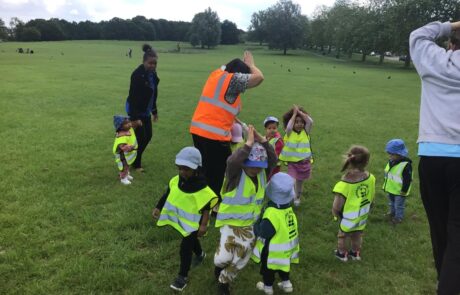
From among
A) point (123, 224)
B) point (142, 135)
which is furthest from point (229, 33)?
point (123, 224)

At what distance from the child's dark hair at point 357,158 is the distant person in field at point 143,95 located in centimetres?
432

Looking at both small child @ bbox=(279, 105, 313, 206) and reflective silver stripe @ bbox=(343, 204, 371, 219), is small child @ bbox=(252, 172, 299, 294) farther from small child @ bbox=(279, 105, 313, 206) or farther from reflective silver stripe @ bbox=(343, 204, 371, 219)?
small child @ bbox=(279, 105, 313, 206)

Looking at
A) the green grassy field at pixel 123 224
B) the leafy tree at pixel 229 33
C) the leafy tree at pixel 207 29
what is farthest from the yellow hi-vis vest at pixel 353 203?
the leafy tree at pixel 229 33

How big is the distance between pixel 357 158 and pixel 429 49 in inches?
71.0

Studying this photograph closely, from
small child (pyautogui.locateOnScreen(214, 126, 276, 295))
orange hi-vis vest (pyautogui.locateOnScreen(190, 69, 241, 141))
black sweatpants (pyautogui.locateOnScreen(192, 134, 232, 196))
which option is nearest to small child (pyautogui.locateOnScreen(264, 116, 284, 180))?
black sweatpants (pyautogui.locateOnScreen(192, 134, 232, 196))

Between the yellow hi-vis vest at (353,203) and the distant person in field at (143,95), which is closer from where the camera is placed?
the yellow hi-vis vest at (353,203)

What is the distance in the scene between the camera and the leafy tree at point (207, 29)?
94438mm

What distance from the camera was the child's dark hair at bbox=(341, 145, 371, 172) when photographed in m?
4.57

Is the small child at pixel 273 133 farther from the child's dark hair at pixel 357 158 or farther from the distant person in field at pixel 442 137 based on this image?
the distant person in field at pixel 442 137

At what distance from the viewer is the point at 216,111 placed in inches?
191

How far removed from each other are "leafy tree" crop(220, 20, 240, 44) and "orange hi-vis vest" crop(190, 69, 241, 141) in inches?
4551

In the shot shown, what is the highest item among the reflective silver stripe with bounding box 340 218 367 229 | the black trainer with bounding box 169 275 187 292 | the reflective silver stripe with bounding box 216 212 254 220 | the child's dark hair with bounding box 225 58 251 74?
the child's dark hair with bounding box 225 58 251 74

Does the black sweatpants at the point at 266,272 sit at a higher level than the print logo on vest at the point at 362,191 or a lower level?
lower

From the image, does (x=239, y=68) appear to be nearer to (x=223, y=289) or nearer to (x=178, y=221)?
(x=178, y=221)
